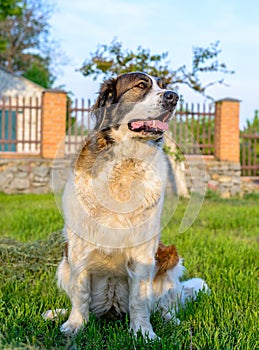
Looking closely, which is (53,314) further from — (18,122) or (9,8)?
(9,8)

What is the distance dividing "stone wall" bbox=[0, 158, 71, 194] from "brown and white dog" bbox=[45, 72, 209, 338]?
9716mm

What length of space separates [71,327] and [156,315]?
62 cm

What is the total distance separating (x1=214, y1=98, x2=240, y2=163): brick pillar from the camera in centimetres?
1403

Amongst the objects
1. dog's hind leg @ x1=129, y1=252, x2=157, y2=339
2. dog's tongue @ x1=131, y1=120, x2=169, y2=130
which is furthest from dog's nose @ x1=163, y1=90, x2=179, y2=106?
dog's hind leg @ x1=129, y1=252, x2=157, y2=339

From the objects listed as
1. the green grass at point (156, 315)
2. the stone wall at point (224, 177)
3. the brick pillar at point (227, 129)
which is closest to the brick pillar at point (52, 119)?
the stone wall at point (224, 177)

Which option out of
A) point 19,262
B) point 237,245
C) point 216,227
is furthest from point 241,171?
point 19,262

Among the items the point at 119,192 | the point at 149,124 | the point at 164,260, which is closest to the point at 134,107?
the point at 149,124

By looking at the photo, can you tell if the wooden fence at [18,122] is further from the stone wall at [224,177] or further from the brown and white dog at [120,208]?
the brown and white dog at [120,208]

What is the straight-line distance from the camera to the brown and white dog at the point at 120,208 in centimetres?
300

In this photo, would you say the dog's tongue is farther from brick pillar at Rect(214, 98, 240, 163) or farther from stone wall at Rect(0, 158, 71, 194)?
brick pillar at Rect(214, 98, 240, 163)

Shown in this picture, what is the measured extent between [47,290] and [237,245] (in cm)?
251

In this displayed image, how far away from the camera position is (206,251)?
5.14 metres

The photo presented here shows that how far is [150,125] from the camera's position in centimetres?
311

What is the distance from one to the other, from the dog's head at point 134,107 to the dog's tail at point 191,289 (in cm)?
124
